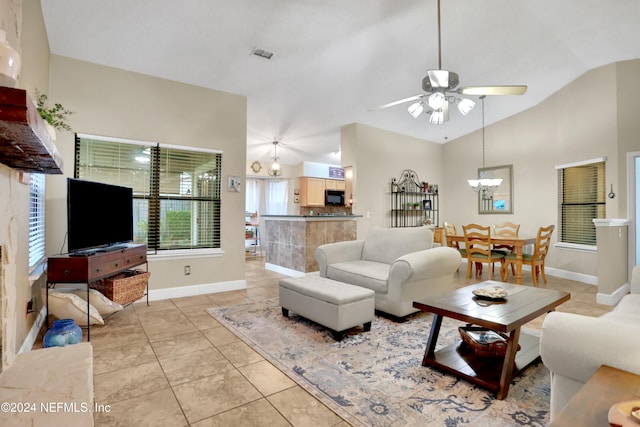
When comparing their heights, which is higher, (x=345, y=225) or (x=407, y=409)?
(x=345, y=225)

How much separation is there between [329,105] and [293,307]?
345 centimetres

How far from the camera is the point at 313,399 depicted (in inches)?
74.1

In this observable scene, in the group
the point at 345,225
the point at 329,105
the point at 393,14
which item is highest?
the point at 393,14

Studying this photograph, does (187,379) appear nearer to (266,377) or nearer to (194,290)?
(266,377)

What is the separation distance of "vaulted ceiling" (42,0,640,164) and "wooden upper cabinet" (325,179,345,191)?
3.78 meters

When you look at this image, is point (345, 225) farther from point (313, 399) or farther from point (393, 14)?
point (313, 399)

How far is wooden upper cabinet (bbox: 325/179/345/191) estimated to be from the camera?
9.09 meters

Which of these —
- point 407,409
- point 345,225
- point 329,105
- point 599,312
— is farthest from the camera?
point 345,225

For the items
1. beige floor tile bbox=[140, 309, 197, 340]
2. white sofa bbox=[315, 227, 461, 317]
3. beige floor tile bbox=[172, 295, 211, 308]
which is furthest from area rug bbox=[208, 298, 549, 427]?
beige floor tile bbox=[172, 295, 211, 308]

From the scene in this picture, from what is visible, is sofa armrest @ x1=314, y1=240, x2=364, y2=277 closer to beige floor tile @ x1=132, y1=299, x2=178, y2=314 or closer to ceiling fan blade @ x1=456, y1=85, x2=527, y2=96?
beige floor tile @ x1=132, y1=299, x2=178, y2=314

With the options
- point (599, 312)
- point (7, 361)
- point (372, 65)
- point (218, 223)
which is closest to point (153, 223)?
point (218, 223)

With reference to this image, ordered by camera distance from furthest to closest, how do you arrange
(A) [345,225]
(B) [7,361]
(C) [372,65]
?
1. (A) [345,225]
2. (C) [372,65]
3. (B) [7,361]

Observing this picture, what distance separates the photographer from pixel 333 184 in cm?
926

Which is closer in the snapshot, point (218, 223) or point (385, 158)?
point (218, 223)
